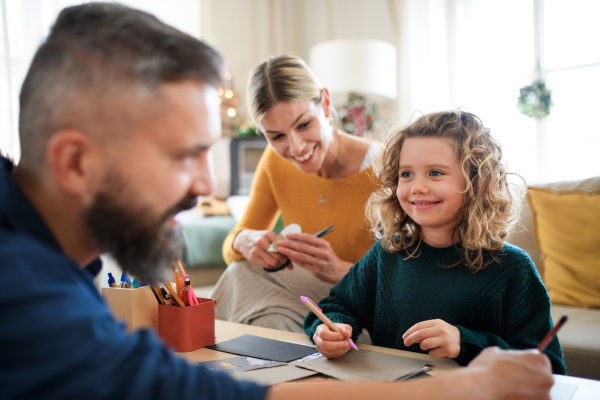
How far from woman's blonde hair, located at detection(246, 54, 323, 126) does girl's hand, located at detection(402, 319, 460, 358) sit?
894 mm

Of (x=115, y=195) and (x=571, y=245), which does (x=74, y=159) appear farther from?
(x=571, y=245)

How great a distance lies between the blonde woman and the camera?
1.46 meters

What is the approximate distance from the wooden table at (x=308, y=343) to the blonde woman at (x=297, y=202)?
1.07 feet

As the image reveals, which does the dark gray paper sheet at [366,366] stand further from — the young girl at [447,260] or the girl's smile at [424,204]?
the girl's smile at [424,204]

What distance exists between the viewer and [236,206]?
125 inches

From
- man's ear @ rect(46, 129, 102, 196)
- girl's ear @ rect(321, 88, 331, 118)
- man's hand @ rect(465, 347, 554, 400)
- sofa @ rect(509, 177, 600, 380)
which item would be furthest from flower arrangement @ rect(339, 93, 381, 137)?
man's ear @ rect(46, 129, 102, 196)

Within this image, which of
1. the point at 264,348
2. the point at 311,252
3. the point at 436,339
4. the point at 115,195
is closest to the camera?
the point at 115,195

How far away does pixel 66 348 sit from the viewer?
41cm

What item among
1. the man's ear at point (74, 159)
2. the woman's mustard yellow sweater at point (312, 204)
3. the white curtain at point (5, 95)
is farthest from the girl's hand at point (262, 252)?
the white curtain at point (5, 95)

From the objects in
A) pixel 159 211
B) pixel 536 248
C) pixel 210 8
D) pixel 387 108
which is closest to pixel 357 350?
pixel 159 211

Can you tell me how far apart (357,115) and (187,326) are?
3122 millimetres

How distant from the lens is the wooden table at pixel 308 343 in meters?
0.72

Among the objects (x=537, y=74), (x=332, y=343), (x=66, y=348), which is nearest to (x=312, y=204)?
(x=332, y=343)

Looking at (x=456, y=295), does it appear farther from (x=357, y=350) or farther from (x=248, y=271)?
(x=248, y=271)
